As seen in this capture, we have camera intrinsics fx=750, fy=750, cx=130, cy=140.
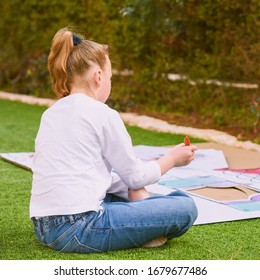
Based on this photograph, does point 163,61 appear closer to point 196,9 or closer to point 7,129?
point 196,9

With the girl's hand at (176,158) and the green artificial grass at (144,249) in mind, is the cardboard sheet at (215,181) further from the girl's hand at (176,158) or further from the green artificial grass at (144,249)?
the girl's hand at (176,158)

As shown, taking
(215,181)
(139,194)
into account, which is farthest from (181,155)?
(215,181)

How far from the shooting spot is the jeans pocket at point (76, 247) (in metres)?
2.85

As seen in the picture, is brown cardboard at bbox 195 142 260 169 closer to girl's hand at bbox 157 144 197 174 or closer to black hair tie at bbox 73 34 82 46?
girl's hand at bbox 157 144 197 174

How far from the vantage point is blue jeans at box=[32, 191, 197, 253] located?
2826 mm

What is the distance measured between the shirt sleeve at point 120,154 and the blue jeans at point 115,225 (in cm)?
11

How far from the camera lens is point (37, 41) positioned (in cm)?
1012

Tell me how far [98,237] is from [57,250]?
0.59 feet

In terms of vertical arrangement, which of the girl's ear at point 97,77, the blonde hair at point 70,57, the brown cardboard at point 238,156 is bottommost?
the brown cardboard at point 238,156

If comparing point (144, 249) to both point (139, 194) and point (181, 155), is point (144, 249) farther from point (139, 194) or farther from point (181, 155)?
point (181, 155)

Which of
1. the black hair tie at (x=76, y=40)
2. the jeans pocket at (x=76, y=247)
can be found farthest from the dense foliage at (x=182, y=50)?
the jeans pocket at (x=76, y=247)

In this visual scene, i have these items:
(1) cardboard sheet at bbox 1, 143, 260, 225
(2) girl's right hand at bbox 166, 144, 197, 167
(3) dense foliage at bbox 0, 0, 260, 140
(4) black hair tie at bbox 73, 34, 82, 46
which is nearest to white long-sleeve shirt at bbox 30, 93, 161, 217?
(2) girl's right hand at bbox 166, 144, 197, 167

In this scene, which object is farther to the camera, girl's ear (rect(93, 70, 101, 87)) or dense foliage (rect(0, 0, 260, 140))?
dense foliage (rect(0, 0, 260, 140))
